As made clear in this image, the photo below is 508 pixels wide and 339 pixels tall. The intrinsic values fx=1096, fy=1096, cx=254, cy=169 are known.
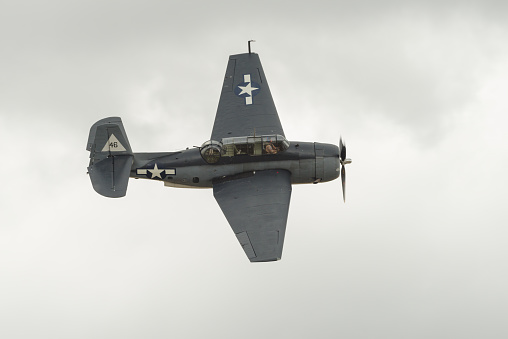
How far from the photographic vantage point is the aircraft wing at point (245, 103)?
45.2 m

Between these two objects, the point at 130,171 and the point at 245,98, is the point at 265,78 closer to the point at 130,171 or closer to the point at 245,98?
the point at 245,98

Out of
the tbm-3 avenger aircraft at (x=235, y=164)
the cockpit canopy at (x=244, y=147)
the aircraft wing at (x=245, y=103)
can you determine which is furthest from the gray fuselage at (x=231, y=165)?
the aircraft wing at (x=245, y=103)

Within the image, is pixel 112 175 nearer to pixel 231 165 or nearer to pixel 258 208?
pixel 231 165

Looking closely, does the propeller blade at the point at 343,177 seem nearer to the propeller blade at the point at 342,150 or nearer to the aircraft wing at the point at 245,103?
the propeller blade at the point at 342,150

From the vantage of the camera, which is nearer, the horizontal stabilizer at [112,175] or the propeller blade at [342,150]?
the horizontal stabilizer at [112,175]

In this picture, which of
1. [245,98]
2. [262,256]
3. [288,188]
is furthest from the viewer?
[245,98]

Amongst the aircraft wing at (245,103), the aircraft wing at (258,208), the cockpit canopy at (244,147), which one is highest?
the aircraft wing at (245,103)

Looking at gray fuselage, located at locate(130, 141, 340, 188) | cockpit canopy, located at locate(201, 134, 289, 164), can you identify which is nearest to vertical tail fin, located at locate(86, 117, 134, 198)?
gray fuselage, located at locate(130, 141, 340, 188)

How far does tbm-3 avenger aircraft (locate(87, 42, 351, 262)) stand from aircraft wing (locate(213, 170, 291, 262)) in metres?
0.04

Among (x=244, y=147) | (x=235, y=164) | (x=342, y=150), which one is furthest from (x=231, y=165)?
(x=342, y=150)

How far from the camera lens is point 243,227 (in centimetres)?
4166

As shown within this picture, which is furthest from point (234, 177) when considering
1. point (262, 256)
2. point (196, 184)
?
point (262, 256)

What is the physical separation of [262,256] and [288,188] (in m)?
4.71

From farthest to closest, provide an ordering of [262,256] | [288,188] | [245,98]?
1. [245,98]
2. [288,188]
3. [262,256]
